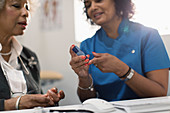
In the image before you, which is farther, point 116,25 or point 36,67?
point 36,67

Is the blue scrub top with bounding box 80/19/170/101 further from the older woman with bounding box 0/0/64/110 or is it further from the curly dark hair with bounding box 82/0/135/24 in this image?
the older woman with bounding box 0/0/64/110

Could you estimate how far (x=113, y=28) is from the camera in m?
0.71

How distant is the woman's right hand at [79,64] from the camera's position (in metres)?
0.63

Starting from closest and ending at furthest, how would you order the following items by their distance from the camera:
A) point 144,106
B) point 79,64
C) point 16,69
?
point 144,106
point 79,64
point 16,69

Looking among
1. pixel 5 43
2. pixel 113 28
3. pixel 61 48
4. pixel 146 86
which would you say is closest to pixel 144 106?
pixel 146 86

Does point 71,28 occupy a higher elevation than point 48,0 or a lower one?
lower

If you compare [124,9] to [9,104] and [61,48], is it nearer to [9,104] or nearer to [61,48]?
[61,48]

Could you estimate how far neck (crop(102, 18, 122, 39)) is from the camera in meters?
0.71

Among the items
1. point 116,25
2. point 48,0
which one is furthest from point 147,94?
point 48,0

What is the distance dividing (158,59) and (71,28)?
0.36 meters

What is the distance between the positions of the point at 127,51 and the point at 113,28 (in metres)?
0.10

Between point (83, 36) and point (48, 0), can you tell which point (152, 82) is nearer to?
point (83, 36)

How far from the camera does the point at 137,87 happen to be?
672 millimetres

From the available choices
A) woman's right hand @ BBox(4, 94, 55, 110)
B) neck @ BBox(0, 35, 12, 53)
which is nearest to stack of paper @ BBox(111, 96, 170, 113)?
woman's right hand @ BBox(4, 94, 55, 110)
